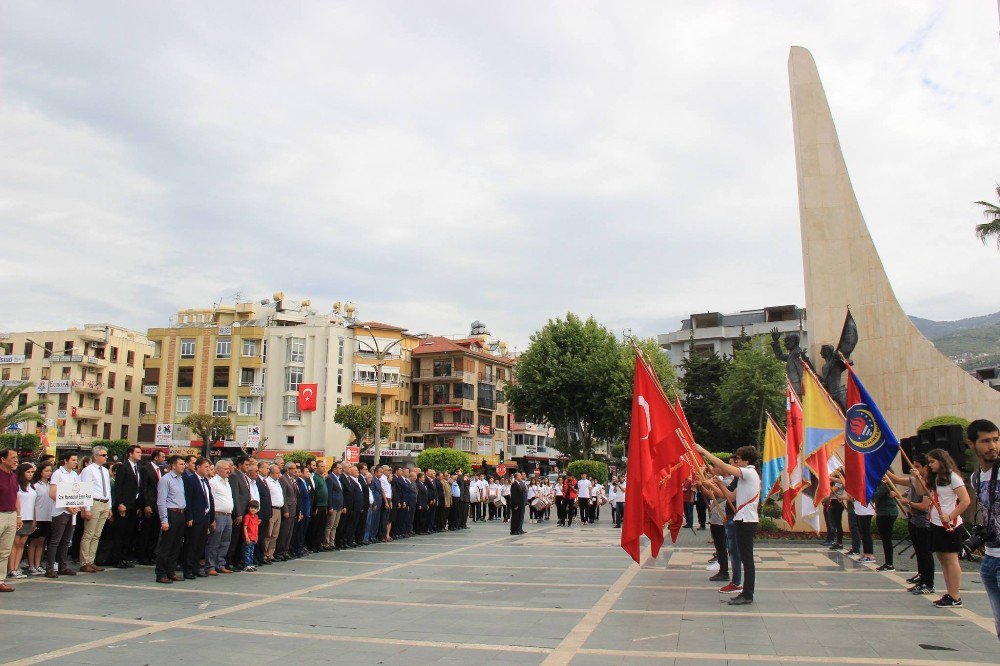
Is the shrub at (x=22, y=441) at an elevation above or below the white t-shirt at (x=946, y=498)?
above

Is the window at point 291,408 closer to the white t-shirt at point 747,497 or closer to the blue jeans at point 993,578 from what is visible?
the white t-shirt at point 747,497

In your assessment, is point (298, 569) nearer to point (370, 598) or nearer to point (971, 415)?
point (370, 598)

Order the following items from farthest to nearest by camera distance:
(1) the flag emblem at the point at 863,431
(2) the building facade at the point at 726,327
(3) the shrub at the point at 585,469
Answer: (2) the building facade at the point at 726,327 → (3) the shrub at the point at 585,469 → (1) the flag emblem at the point at 863,431

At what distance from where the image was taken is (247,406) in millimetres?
65125

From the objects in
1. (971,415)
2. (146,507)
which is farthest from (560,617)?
(971,415)

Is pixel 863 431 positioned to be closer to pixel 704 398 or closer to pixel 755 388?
pixel 755 388

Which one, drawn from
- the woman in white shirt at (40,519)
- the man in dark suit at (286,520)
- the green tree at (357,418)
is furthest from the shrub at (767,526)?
the green tree at (357,418)

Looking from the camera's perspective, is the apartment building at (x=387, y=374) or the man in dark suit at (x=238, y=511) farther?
the apartment building at (x=387, y=374)

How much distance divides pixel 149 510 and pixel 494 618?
7238mm

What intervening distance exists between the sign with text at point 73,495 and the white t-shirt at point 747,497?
969cm

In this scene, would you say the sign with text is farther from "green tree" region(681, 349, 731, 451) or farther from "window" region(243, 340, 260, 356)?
"window" region(243, 340, 260, 356)

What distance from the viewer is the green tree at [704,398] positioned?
5631 cm

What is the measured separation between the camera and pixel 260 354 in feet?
215

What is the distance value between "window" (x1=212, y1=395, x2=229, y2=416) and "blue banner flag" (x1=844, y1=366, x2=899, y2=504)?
197ft
